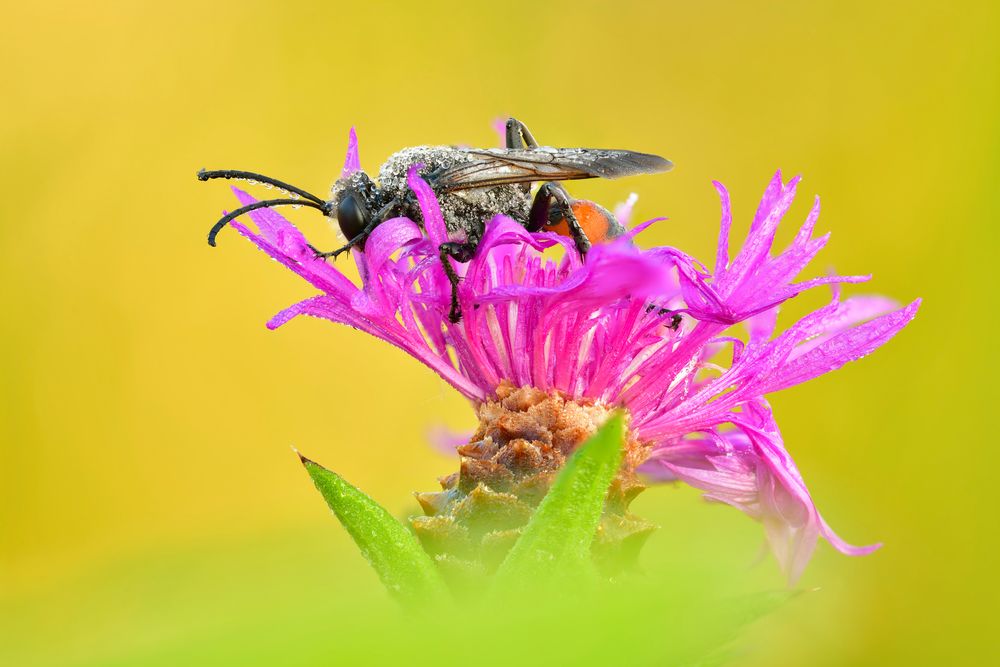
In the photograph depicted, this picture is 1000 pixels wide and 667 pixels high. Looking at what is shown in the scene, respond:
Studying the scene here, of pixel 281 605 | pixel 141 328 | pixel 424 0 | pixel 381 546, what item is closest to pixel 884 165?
pixel 424 0

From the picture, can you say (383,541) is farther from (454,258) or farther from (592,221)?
(592,221)

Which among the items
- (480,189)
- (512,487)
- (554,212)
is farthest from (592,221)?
(512,487)

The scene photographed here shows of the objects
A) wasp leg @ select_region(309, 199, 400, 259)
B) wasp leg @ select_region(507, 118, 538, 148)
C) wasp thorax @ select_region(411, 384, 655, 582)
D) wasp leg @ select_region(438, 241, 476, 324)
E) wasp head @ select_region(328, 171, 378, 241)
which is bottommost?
wasp thorax @ select_region(411, 384, 655, 582)

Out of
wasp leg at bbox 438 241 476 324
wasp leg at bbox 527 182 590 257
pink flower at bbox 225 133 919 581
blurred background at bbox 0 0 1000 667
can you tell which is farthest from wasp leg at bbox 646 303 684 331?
blurred background at bbox 0 0 1000 667

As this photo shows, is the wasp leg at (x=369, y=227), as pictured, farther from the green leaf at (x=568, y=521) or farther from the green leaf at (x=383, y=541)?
the green leaf at (x=568, y=521)

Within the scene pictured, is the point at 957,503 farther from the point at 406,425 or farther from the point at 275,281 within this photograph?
the point at 275,281

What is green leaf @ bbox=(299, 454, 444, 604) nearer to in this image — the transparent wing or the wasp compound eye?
the wasp compound eye
